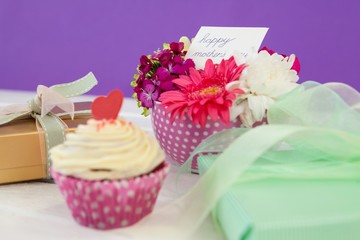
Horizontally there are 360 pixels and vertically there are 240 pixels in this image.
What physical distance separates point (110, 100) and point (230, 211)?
0.68 feet

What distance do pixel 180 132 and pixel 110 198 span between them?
0.82 feet

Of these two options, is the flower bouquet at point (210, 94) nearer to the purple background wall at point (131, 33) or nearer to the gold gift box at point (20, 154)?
the gold gift box at point (20, 154)

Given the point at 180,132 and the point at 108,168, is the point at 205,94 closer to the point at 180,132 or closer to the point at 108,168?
the point at 180,132

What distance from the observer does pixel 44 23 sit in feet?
7.46

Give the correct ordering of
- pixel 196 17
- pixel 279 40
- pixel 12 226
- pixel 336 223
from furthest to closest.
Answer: pixel 196 17 < pixel 279 40 < pixel 12 226 < pixel 336 223

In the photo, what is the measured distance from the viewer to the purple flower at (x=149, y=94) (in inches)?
32.3

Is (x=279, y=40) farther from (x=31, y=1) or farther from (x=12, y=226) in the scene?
(x=12, y=226)

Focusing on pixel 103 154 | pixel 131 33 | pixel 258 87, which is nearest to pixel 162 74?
pixel 258 87

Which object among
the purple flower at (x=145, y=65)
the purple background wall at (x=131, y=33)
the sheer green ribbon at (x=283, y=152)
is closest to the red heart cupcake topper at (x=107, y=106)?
the sheer green ribbon at (x=283, y=152)

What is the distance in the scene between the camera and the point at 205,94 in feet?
2.42

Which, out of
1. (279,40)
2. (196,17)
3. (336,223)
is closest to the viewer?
(336,223)

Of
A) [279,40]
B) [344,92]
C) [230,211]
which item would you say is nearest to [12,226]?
[230,211]

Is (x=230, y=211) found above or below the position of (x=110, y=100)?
below

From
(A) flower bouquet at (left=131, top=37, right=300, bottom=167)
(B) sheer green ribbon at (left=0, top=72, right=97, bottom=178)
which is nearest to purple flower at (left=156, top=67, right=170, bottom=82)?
(A) flower bouquet at (left=131, top=37, right=300, bottom=167)
